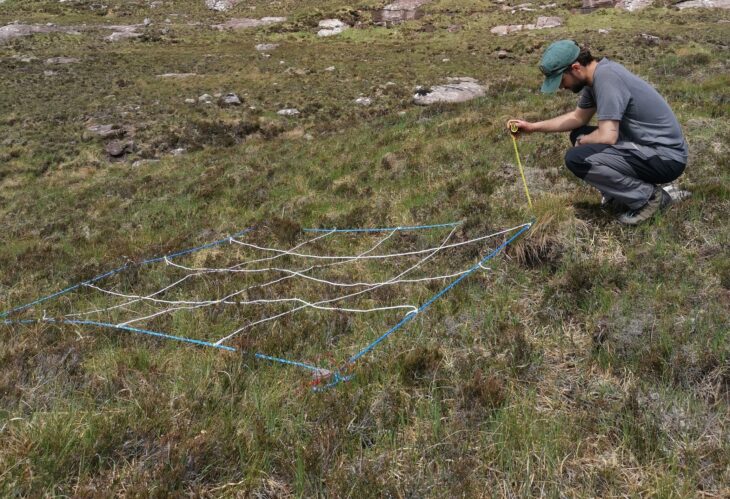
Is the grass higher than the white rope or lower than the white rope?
higher

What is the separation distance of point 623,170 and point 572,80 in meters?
1.05

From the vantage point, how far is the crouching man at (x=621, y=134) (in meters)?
4.71

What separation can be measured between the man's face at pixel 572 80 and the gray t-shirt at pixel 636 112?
126mm

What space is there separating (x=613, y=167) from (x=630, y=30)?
4151 cm

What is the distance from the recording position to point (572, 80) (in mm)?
4883

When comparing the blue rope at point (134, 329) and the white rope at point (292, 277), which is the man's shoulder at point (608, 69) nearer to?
the white rope at point (292, 277)

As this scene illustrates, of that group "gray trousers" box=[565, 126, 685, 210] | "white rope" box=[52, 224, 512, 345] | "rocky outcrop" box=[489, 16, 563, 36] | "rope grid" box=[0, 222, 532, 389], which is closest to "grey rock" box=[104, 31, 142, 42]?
"rocky outcrop" box=[489, 16, 563, 36]

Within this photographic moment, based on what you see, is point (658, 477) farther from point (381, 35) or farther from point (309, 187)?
point (381, 35)

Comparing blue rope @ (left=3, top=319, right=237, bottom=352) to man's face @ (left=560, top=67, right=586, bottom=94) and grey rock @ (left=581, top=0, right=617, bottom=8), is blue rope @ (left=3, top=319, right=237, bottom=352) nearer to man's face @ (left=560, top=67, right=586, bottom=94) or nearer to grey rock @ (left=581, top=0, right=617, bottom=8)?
man's face @ (left=560, top=67, right=586, bottom=94)

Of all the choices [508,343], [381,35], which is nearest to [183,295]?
[508,343]

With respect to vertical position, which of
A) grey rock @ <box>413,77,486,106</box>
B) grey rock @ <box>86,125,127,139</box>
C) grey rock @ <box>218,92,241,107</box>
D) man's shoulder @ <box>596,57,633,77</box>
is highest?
man's shoulder @ <box>596,57,633,77</box>

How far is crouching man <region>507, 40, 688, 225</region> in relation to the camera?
4.71 meters

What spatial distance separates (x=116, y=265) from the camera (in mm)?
8234

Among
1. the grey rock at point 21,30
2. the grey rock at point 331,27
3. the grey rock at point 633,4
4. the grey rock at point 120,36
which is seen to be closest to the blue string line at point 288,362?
the grey rock at point 331,27
